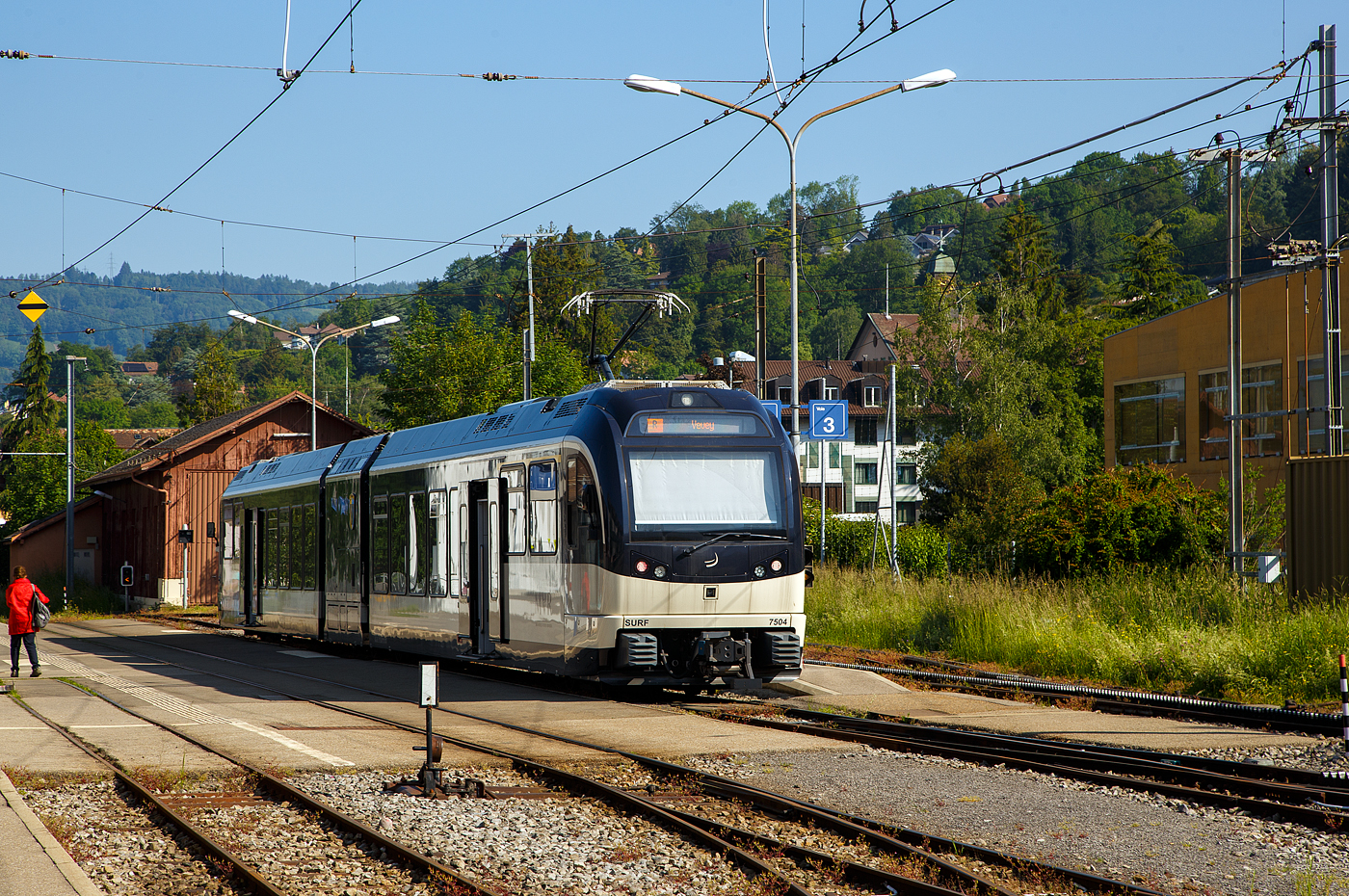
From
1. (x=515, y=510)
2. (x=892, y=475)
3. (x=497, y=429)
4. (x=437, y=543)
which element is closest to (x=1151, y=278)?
(x=892, y=475)

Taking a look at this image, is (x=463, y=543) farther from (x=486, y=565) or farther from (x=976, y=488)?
(x=976, y=488)

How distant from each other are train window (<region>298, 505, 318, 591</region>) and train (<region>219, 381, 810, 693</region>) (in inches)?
241

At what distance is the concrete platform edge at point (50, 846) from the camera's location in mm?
6851

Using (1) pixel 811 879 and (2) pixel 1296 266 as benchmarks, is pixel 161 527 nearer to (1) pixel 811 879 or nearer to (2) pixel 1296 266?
(2) pixel 1296 266

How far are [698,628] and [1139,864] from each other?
707 cm

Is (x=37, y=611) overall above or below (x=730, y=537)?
below

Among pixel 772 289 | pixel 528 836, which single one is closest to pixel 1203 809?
pixel 528 836

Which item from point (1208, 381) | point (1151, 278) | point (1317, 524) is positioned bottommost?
point (1317, 524)

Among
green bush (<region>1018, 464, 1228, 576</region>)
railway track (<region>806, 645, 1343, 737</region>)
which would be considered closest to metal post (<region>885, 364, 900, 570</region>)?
green bush (<region>1018, 464, 1228, 576</region>)

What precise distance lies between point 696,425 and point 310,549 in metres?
11.7

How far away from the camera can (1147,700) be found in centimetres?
1432

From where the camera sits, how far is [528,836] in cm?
848

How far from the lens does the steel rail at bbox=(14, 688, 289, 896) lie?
731 centimetres

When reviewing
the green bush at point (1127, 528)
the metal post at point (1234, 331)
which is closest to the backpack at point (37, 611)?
the green bush at point (1127, 528)
